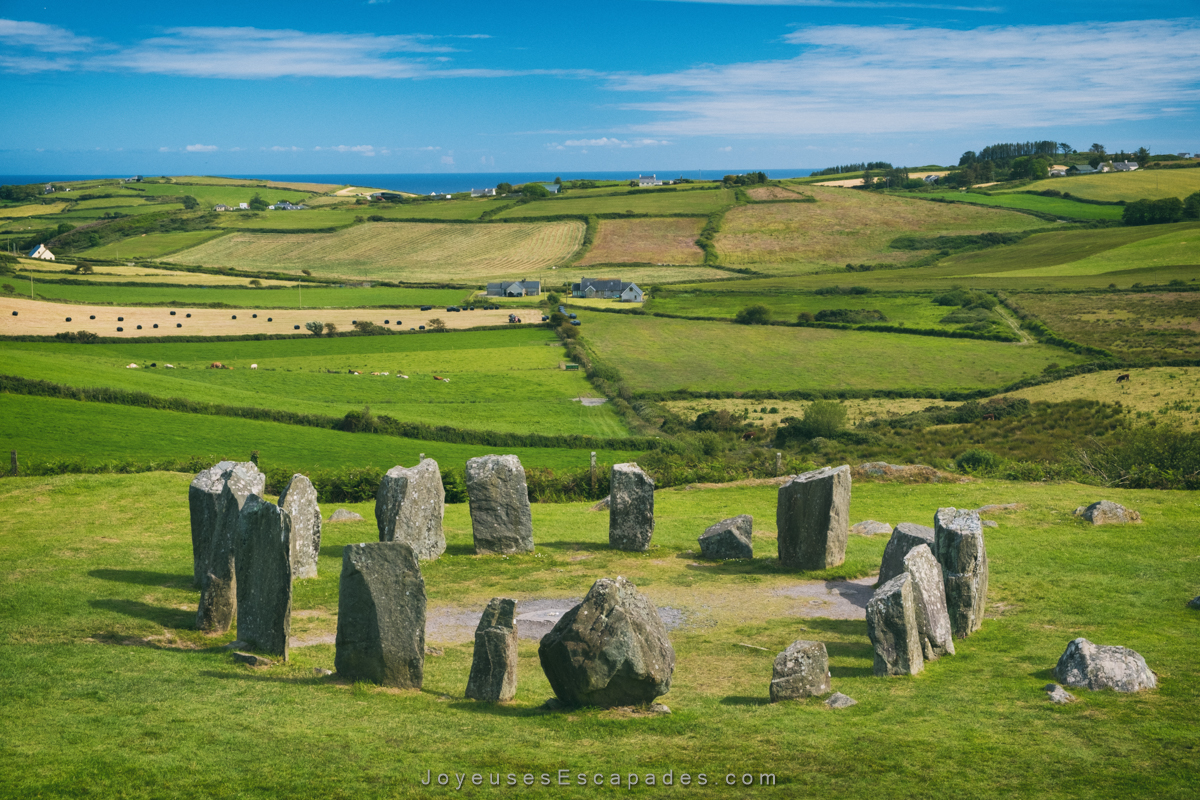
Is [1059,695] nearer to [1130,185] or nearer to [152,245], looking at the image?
[152,245]

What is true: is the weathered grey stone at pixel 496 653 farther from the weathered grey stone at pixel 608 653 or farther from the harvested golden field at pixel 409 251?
the harvested golden field at pixel 409 251

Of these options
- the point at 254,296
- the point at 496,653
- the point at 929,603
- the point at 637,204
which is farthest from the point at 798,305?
the point at 496,653

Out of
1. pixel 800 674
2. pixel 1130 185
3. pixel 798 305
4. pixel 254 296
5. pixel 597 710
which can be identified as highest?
pixel 1130 185

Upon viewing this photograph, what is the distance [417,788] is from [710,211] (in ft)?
478

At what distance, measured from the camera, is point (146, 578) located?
20.2 m

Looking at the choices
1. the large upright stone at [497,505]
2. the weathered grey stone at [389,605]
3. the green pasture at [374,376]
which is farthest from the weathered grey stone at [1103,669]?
the green pasture at [374,376]

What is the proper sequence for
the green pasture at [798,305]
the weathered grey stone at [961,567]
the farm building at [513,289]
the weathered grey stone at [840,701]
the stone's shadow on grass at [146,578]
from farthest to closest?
the farm building at [513,289], the green pasture at [798,305], the stone's shadow on grass at [146,578], the weathered grey stone at [961,567], the weathered grey stone at [840,701]

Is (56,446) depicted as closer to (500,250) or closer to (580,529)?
(580,529)

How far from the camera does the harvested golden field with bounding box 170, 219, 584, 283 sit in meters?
127

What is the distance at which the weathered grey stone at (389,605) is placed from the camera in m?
13.9

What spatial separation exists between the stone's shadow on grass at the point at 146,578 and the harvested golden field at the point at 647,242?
10927cm

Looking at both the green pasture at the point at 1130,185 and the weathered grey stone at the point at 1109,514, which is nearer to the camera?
the weathered grey stone at the point at 1109,514

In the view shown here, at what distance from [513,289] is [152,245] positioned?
215 ft

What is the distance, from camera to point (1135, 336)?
71562 millimetres
